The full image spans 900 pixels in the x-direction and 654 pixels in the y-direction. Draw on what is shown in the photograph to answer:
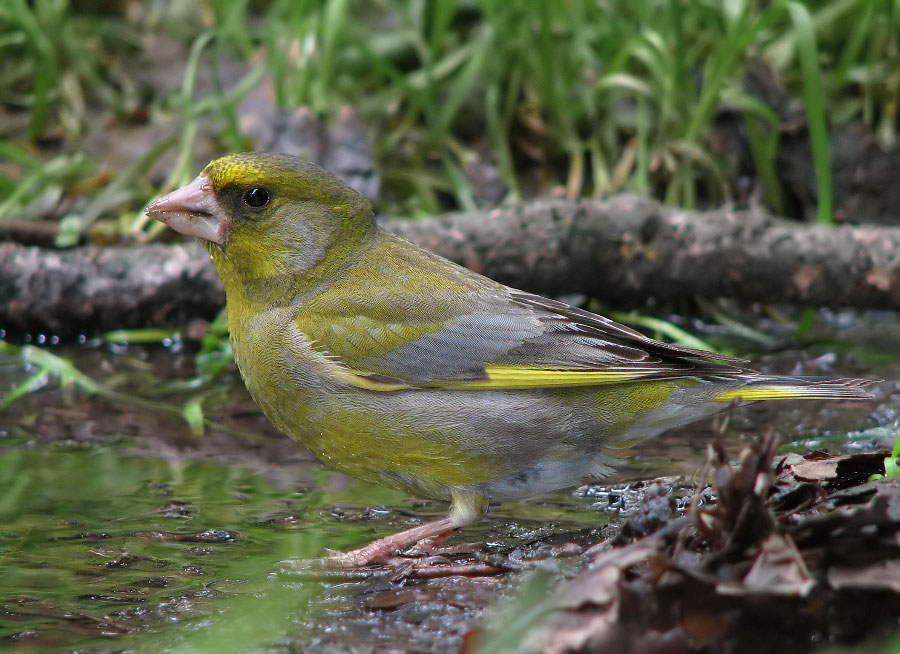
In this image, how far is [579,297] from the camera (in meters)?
5.88

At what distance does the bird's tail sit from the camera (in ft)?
12.0

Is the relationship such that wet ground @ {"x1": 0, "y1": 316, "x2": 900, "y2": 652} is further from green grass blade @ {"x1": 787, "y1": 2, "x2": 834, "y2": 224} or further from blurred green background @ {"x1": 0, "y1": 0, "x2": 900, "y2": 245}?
blurred green background @ {"x1": 0, "y1": 0, "x2": 900, "y2": 245}

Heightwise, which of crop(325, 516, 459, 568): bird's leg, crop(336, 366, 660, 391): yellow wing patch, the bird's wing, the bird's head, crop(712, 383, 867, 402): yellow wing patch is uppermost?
the bird's head

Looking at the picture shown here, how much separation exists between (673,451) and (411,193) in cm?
314

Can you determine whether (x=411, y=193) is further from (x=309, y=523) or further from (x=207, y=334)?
(x=309, y=523)

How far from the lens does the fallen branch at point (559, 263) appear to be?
18.4 feet

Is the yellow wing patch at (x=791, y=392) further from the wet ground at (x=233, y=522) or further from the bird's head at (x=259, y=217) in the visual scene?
the bird's head at (x=259, y=217)

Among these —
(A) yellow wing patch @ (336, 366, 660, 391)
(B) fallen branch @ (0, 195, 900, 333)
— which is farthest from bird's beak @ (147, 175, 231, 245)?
(B) fallen branch @ (0, 195, 900, 333)

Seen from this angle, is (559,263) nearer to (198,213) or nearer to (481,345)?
(481,345)

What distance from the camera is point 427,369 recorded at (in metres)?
→ 3.79

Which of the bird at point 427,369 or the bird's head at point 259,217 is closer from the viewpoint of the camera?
the bird at point 427,369

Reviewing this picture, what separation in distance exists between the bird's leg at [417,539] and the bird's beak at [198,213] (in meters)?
1.25

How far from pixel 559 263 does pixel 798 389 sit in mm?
2101

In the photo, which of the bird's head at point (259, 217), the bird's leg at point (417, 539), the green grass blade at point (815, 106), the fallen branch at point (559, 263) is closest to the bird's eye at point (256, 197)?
the bird's head at point (259, 217)
